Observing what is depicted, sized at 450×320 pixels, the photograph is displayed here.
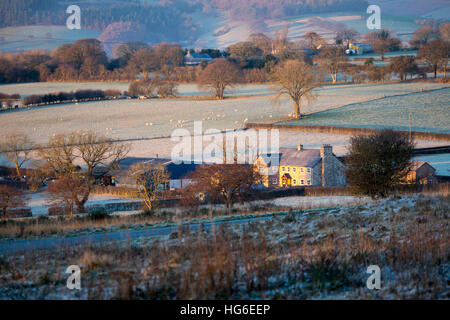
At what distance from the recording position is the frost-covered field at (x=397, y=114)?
57.8 m

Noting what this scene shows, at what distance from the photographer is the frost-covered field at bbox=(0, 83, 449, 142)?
62969mm

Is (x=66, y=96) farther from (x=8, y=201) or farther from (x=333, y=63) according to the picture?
(x=8, y=201)

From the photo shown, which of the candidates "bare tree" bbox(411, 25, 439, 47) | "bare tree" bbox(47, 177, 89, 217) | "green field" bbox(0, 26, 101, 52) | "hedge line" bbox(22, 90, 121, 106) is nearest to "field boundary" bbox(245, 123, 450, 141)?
"bare tree" bbox(47, 177, 89, 217)

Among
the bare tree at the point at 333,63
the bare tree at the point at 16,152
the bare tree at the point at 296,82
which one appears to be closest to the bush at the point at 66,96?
the bare tree at the point at 16,152

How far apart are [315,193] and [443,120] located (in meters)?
33.8

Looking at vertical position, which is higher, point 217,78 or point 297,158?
point 217,78

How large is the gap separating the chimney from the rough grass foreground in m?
26.7

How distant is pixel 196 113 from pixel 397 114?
30.1 meters

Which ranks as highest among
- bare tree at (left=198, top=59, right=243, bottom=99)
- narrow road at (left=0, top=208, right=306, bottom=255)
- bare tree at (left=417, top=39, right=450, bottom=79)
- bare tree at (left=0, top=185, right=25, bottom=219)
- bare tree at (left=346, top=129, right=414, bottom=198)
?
bare tree at (left=417, top=39, right=450, bottom=79)

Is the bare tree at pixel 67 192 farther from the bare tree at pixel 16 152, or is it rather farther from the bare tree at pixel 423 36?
the bare tree at pixel 423 36

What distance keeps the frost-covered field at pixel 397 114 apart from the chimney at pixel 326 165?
70.3 ft

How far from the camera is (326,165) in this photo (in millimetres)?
37969

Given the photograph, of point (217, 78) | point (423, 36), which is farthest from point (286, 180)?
point (423, 36)

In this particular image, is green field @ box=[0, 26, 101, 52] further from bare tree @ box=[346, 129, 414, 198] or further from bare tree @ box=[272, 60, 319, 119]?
bare tree @ box=[346, 129, 414, 198]
